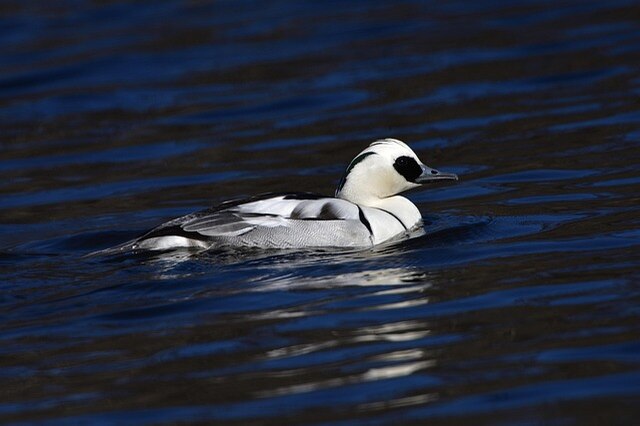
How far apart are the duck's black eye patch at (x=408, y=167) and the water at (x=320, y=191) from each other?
45 centimetres

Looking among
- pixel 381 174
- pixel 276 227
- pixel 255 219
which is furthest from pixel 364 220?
pixel 255 219

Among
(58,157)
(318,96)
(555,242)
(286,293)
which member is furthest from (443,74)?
(286,293)

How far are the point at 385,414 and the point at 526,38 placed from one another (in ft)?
44.4

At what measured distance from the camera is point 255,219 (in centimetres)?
956

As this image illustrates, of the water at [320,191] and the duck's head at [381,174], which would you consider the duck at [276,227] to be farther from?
the duck's head at [381,174]

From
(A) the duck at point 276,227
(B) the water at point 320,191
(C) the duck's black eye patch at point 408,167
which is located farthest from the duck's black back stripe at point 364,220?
(C) the duck's black eye patch at point 408,167

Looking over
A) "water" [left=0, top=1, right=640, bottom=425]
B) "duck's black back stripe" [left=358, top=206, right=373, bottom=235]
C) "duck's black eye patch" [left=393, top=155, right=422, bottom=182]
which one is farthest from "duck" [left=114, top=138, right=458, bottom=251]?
"duck's black eye patch" [left=393, top=155, right=422, bottom=182]

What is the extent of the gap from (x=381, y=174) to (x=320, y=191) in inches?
88.1

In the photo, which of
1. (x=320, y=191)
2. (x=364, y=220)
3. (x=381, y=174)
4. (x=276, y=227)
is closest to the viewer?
(x=276, y=227)

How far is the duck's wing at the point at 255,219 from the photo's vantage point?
950 centimetres

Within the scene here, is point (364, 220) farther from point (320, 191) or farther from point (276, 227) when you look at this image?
point (320, 191)

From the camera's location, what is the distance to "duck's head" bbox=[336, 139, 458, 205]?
33.2 feet

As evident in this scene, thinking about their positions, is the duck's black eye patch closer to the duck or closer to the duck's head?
the duck's head

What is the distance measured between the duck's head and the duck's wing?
507 mm
